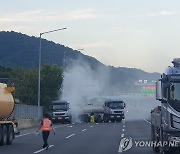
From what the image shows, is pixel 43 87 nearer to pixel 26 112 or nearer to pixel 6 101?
pixel 26 112

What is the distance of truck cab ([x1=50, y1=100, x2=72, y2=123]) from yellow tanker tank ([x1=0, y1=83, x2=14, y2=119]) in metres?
39.4

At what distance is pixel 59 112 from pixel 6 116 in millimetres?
40406

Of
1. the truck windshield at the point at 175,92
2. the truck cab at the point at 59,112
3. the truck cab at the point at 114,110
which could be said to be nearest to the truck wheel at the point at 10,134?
the truck windshield at the point at 175,92

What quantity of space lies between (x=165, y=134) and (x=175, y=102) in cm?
117

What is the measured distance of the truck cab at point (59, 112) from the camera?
71812 mm

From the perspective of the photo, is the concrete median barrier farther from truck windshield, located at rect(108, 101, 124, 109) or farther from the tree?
the tree

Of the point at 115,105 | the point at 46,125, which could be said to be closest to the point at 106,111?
the point at 115,105

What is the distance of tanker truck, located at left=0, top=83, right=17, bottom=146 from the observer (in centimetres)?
3037

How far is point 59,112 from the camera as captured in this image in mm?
71812

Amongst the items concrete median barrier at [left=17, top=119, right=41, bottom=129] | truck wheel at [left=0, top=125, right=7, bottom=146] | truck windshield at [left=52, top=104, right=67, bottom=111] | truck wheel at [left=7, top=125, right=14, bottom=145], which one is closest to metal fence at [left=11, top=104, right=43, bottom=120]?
concrete median barrier at [left=17, top=119, right=41, bottom=129]

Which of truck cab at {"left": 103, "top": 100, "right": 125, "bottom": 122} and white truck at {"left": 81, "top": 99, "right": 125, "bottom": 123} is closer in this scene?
truck cab at {"left": 103, "top": 100, "right": 125, "bottom": 122}

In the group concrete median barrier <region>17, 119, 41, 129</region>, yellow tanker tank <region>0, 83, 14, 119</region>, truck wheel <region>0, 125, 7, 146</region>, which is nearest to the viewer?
truck wheel <region>0, 125, 7, 146</region>

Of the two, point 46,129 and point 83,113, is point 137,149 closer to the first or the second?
point 46,129

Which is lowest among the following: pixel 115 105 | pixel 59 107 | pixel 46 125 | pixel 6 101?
pixel 46 125
